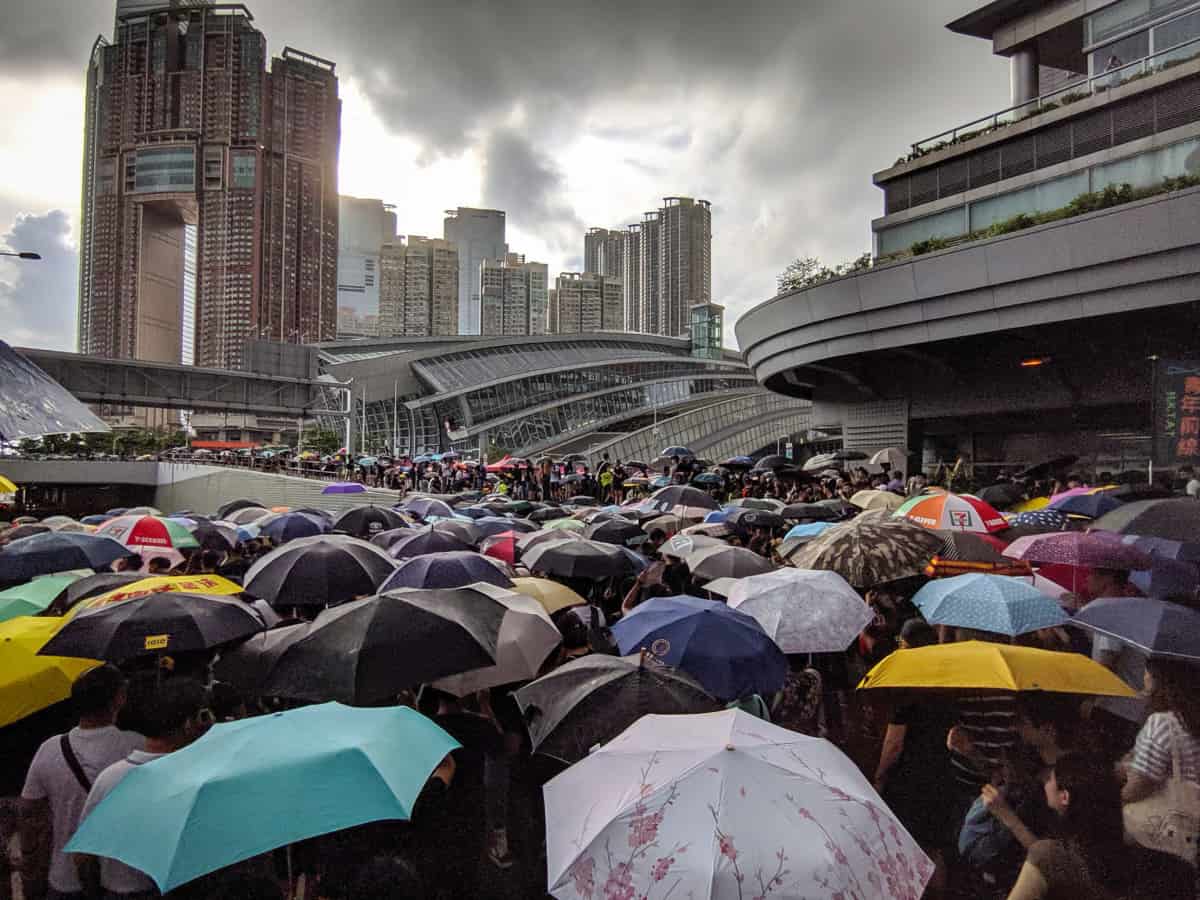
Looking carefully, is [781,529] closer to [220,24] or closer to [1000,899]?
[1000,899]

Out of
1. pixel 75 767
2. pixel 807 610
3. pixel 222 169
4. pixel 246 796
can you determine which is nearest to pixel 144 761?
pixel 75 767

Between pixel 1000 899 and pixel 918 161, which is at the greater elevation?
pixel 918 161

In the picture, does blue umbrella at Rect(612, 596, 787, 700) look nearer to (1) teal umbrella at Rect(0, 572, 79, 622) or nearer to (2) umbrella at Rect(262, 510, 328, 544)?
(1) teal umbrella at Rect(0, 572, 79, 622)

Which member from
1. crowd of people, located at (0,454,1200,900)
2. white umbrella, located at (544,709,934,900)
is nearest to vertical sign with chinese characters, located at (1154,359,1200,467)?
crowd of people, located at (0,454,1200,900)

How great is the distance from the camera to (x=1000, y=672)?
149 inches

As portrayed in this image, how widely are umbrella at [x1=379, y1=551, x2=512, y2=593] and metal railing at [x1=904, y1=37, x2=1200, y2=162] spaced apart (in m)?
21.5

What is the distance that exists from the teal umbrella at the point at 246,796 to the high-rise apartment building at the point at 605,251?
158 meters

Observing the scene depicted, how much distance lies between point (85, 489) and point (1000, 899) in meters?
60.4

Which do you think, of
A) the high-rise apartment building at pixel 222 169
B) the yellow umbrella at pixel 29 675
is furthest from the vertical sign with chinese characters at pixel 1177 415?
the high-rise apartment building at pixel 222 169

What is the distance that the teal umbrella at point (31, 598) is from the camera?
21.2 feet

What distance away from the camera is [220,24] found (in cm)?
10500

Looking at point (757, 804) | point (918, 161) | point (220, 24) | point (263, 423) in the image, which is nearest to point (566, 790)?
point (757, 804)

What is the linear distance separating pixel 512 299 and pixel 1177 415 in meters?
136

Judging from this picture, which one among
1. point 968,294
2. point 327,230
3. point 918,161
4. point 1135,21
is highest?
point 327,230
